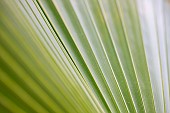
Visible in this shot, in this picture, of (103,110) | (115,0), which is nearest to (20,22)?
(115,0)

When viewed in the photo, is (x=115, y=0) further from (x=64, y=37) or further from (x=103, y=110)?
(x=103, y=110)

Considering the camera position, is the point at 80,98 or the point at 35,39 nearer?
the point at 35,39

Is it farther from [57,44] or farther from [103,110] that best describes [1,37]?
[103,110]

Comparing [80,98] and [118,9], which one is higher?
[118,9]

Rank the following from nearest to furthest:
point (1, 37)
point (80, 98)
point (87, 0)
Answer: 1. point (1, 37)
2. point (87, 0)
3. point (80, 98)

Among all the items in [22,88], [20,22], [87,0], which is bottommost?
[22,88]

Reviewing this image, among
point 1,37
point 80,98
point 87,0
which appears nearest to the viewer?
point 1,37
